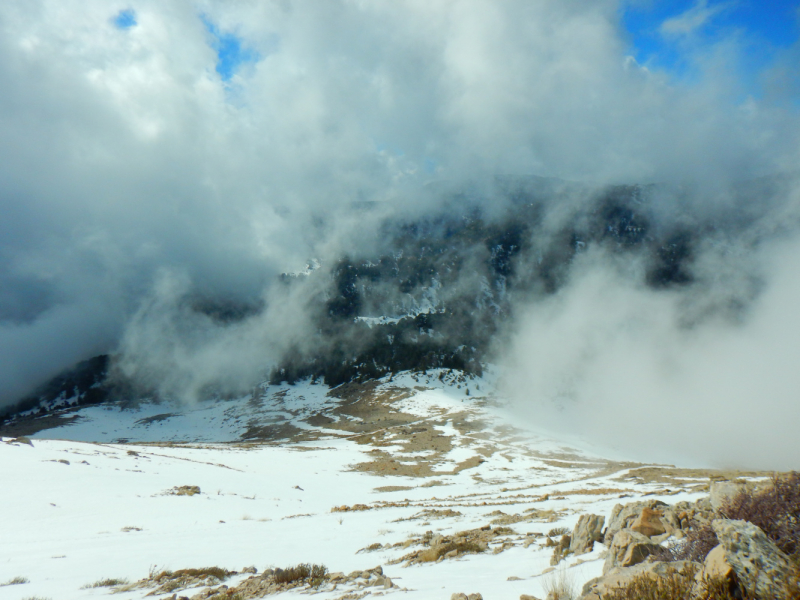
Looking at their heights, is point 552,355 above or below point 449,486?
above

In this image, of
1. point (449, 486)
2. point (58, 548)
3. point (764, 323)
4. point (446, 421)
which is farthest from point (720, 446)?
point (764, 323)

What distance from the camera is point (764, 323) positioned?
172 metres

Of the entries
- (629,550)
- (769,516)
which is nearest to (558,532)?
(629,550)

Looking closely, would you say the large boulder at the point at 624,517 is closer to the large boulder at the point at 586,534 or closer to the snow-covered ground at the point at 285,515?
the large boulder at the point at 586,534

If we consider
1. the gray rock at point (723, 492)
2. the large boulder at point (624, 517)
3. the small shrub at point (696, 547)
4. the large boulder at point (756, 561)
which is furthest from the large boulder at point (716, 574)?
the large boulder at point (624, 517)

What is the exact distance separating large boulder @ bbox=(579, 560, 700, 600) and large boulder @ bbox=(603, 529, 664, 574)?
45.3 inches

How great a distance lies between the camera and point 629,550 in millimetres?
5941

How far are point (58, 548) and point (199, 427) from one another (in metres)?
148

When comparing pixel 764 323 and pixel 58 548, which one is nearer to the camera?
pixel 58 548

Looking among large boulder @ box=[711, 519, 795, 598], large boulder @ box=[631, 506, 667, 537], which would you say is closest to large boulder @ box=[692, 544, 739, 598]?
large boulder @ box=[711, 519, 795, 598]

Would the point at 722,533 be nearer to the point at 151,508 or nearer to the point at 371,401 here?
the point at 151,508

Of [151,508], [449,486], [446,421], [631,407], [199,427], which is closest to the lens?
[151,508]

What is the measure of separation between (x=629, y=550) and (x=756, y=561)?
2592 mm

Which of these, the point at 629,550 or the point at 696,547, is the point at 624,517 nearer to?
the point at 629,550
